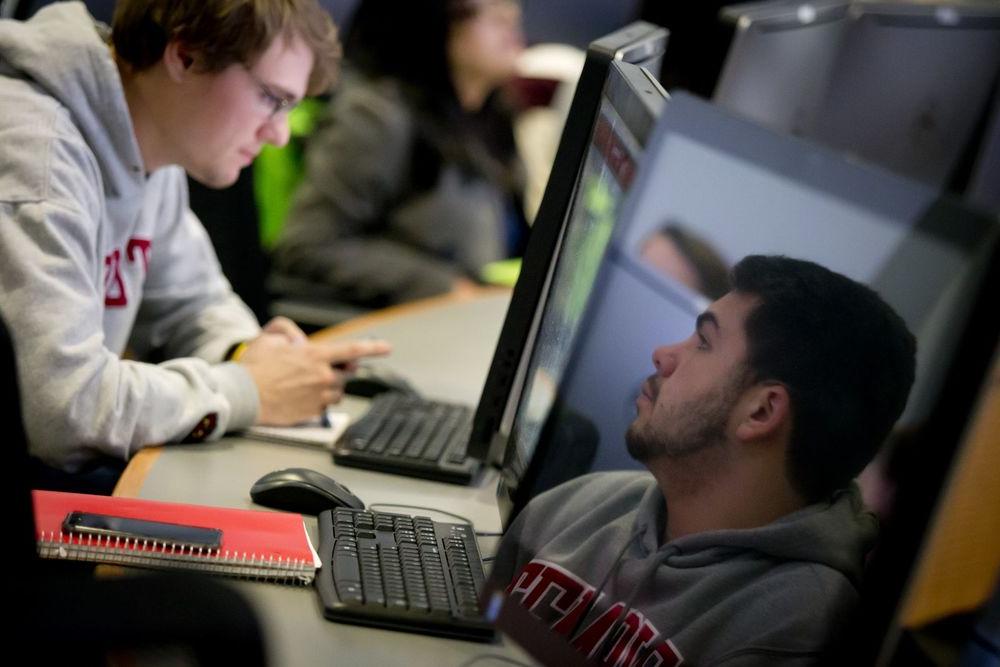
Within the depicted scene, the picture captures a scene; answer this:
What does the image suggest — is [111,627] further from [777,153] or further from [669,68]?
[669,68]

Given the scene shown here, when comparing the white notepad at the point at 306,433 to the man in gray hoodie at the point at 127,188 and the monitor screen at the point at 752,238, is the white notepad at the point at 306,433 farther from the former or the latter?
the monitor screen at the point at 752,238

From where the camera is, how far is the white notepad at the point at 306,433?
1443 mm

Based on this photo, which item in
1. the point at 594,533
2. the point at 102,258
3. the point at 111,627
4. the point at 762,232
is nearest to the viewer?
the point at 111,627

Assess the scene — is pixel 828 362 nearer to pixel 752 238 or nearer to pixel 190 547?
pixel 752 238

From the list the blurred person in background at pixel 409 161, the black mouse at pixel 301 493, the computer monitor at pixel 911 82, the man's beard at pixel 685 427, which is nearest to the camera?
the man's beard at pixel 685 427

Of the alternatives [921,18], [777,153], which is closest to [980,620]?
[777,153]

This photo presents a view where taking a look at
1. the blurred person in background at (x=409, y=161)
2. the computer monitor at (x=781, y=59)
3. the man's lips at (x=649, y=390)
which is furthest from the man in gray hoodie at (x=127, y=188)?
the blurred person in background at (x=409, y=161)

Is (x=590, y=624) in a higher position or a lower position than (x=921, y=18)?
lower

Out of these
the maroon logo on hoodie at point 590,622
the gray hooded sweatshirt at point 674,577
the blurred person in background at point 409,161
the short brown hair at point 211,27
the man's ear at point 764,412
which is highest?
the man's ear at point 764,412

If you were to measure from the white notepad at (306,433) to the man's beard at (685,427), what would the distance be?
25.4 inches

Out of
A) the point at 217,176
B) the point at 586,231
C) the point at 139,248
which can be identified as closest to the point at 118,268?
the point at 139,248

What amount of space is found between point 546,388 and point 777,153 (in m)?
0.36

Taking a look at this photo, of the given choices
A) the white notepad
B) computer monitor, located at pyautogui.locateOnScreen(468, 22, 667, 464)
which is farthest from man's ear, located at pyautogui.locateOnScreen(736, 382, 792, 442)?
the white notepad

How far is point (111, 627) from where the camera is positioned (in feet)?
2.08
